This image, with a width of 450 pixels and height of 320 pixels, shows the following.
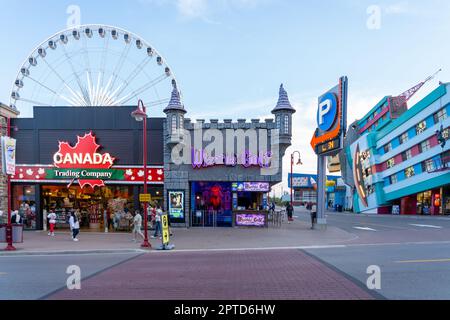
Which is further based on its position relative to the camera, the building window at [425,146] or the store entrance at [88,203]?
the building window at [425,146]

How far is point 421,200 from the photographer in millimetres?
44750

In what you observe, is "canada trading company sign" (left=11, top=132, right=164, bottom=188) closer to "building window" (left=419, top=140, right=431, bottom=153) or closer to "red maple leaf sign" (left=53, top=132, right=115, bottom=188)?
"red maple leaf sign" (left=53, top=132, right=115, bottom=188)

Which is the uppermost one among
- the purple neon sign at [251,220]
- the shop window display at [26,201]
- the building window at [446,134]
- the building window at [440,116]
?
the building window at [440,116]

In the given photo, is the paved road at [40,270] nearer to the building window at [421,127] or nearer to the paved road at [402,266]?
the paved road at [402,266]

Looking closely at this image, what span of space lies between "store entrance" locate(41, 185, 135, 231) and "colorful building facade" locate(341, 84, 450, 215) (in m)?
33.3

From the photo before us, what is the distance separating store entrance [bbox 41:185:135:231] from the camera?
2239 centimetres

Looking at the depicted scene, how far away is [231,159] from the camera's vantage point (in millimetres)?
21844

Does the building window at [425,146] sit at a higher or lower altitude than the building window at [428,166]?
higher

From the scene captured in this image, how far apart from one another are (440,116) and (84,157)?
122 ft

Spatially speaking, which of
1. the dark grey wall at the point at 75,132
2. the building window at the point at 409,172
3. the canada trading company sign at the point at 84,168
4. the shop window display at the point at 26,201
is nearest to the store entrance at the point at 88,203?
the shop window display at the point at 26,201

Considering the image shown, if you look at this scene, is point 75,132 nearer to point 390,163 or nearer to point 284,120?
point 284,120

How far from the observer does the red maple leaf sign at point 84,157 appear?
2183 cm

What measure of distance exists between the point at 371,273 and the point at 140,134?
16.9m

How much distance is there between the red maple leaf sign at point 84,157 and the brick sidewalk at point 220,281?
1152 cm
